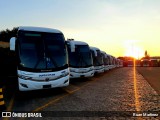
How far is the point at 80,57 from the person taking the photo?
22.3m

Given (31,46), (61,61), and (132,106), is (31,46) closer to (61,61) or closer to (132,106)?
(61,61)

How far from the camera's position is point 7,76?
22500 millimetres

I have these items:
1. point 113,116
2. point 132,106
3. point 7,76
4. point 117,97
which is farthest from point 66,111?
point 7,76

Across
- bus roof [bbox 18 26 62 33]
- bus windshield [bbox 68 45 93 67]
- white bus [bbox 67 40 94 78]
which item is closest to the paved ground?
white bus [bbox 67 40 94 78]

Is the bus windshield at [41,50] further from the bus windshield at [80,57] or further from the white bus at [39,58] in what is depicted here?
the bus windshield at [80,57]

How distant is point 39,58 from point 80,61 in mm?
8456

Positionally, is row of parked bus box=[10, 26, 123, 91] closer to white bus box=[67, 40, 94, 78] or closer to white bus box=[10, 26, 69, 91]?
white bus box=[10, 26, 69, 91]

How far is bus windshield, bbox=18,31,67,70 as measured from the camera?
44.3 ft

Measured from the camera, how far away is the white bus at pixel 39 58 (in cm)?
1320

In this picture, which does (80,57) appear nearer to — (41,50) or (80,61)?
(80,61)

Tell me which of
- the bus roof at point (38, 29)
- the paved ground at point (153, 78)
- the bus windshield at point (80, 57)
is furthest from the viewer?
the bus windshield at point (80, 57)

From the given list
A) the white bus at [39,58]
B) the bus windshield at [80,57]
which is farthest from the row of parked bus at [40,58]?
the bus windshield at [80,57]

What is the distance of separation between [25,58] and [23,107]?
121 inches

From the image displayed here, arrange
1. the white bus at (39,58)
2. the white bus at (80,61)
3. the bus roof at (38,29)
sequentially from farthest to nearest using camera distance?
the white bus at (80,61) → the bus roof at (38,29) → the white bus at (39,58)
